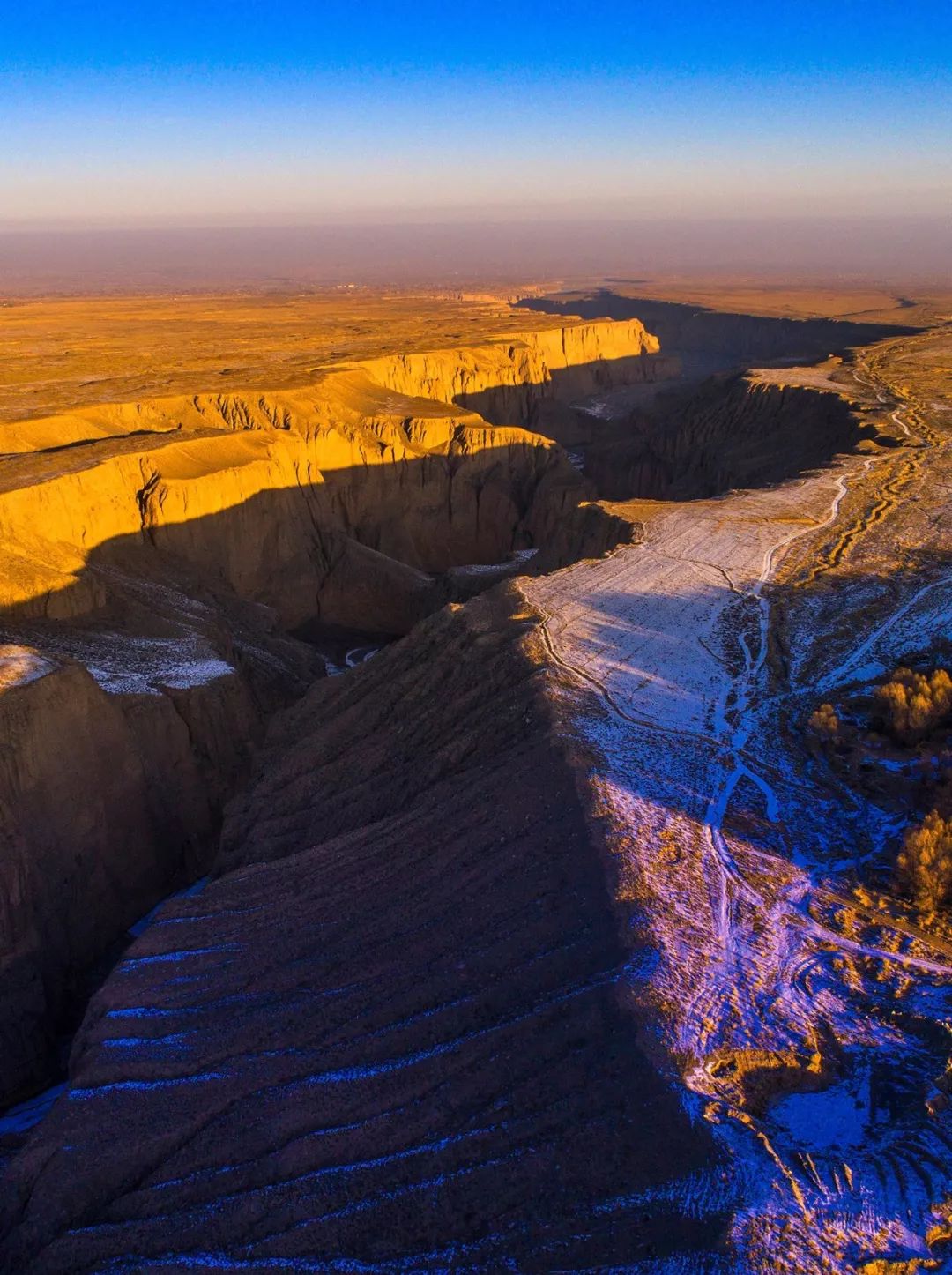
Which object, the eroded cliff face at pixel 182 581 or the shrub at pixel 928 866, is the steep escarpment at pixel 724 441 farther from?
the shrub at pixel 928 866

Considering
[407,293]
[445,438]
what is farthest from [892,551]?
[407,293]

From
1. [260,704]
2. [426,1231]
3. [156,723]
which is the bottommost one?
[260,704]

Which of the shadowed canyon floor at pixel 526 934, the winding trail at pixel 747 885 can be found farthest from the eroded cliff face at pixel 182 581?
the winding trail at pixel 747 885

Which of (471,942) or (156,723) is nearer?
(471,942)

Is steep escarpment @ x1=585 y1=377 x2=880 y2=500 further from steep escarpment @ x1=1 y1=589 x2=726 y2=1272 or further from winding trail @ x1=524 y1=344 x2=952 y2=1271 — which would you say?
steep escarpment @ x1=1 y1=589 x2=726 y2=1272

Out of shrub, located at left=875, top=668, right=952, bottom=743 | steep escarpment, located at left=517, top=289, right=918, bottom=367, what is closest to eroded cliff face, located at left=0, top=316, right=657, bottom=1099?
shrub, located at left=875, top=668, right=952, bottom=743

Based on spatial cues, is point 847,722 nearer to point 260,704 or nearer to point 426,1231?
point 426,1231

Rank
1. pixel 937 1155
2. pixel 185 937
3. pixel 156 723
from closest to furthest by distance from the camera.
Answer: pixel 937 1155
pixel 185 937
pixel 156 723
